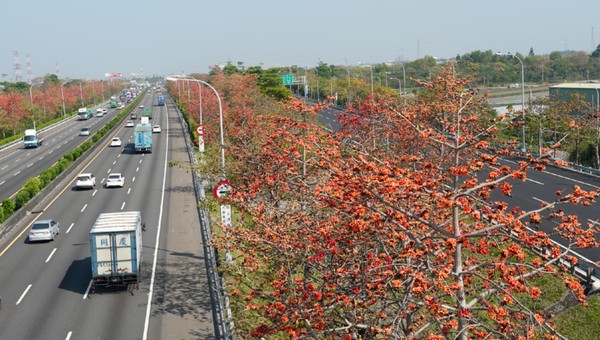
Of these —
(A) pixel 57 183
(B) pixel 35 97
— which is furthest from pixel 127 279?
(B) pixel 35 97

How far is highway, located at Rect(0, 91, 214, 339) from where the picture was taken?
23.6 metres

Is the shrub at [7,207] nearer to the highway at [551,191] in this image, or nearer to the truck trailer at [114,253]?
the truck trailer at [114,253]

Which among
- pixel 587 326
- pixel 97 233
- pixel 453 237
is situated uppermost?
pixel 453 237

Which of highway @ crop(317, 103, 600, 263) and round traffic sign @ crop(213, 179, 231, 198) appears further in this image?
highway @ crop(317, 103, 600, 263)

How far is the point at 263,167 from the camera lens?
24.0 metres

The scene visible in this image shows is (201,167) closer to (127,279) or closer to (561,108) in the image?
(127,279)

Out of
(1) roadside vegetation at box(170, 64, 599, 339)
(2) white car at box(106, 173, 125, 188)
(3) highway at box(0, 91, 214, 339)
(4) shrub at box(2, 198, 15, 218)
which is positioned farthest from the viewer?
(2) white car at box(106, 173, 125, 188)

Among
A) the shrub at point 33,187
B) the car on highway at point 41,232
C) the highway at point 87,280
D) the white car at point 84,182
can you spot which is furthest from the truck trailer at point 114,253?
the white car at point 84,182

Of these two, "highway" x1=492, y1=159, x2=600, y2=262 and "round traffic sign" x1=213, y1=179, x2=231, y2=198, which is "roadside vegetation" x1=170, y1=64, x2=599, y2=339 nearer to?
"round traffic sign" x1=213, y1=179, x2=231, y2=198

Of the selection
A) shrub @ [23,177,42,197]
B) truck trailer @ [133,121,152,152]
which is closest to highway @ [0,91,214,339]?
shrub @ [23,177,42,197]

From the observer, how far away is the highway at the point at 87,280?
23.6 meters

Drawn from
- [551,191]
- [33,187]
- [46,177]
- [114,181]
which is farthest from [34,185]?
[551,191]

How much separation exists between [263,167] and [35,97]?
427 feet

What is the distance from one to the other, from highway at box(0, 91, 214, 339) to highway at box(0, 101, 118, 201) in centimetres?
781
